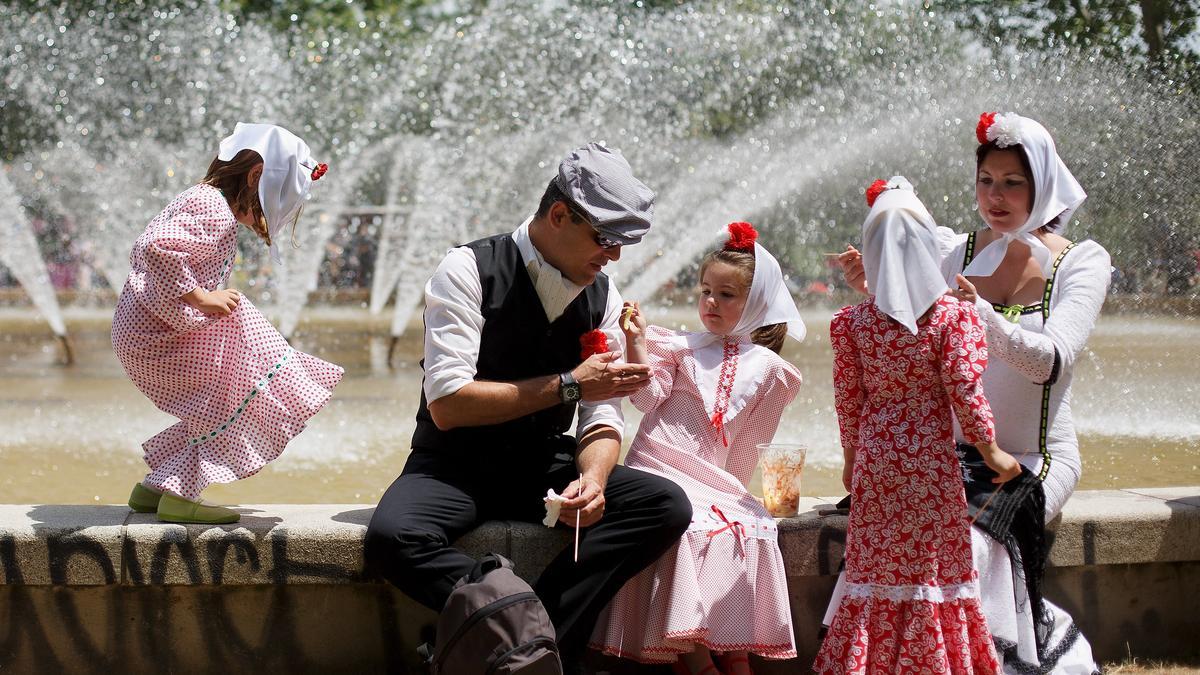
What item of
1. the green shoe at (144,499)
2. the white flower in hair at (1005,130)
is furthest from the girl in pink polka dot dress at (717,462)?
the green shoe at (144,499)

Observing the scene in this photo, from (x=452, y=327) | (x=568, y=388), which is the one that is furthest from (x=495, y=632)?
(x=452, y=327)

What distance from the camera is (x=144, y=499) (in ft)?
11.8

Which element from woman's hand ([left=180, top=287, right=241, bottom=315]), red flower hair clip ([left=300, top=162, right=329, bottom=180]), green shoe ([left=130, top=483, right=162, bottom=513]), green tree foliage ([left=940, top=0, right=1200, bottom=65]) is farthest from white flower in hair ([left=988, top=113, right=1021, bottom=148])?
green tree foliage ([left=940, top=0, right=1200, bottom=65])

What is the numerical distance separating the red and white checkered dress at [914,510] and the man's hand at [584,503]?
69cm

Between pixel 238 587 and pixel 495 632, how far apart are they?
901 mm

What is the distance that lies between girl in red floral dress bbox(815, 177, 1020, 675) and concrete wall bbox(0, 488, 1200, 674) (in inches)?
13.5

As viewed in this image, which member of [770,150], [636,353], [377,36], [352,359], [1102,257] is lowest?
[352,359]

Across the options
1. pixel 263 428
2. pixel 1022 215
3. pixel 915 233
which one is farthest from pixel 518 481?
pixel 1022 215

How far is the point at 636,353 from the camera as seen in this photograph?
3596 mm

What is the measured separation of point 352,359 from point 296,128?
3.79 metres

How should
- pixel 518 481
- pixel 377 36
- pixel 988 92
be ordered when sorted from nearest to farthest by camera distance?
pixel 518 481, pixel 988 92, pixel 377 36

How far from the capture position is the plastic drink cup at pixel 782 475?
3.72m

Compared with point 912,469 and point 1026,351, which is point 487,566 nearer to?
point 912,469

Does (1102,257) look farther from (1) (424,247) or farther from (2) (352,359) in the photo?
(1) (424,247)
